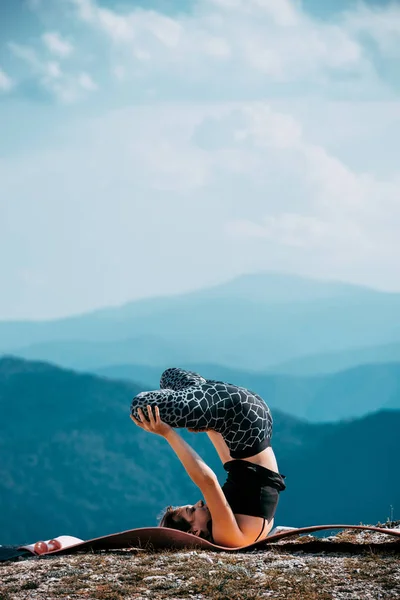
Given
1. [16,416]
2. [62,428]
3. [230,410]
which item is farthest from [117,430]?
[230,410]

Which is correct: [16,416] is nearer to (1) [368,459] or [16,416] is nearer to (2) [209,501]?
(1) [368,459]

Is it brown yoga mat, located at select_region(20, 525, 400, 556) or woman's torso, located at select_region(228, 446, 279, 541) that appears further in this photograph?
woman's torso, located at select_region(228, 446, 279, 541)

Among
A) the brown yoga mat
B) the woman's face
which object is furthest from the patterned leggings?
the brown yoga mat

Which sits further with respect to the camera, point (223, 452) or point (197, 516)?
point (223, 452)

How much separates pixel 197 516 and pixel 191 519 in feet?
0.21

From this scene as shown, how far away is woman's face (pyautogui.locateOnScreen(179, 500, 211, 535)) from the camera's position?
6.13m

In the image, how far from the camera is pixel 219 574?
4.97 m

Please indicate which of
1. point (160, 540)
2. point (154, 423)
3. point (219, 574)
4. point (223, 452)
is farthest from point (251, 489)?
point (219, 574)

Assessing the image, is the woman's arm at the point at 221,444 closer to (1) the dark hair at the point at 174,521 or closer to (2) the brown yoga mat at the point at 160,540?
(1) the dark hair at the point at 174,521

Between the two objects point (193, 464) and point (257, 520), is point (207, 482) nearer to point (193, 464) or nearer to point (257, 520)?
point (193, 464)

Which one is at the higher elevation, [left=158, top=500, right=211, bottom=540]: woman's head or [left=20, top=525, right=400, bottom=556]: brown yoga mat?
[left=158, top=500, right=211, bottom=540]: woman's head

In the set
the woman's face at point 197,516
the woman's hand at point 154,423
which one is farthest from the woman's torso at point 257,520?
the woman's hand at point 154,423

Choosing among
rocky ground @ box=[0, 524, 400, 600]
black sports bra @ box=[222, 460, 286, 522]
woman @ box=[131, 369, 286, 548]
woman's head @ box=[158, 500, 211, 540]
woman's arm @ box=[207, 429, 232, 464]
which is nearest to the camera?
rocky ground @ box=[0, 524, 400, 600]

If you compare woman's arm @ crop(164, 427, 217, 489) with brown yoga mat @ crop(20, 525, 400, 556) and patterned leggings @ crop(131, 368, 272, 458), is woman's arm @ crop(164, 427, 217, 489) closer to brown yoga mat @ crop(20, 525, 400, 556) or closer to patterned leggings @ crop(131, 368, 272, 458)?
patterned leggings @ crop(131, 368, 272, 458)
